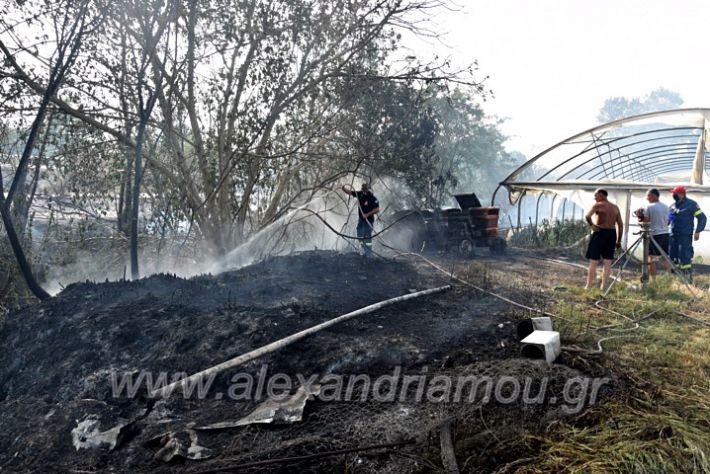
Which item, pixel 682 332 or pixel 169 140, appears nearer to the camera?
pixel 682 332

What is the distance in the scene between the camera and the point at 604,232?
771 cm

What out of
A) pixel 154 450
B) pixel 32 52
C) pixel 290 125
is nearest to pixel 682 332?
pixel 154 450

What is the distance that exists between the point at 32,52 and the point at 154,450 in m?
6.60

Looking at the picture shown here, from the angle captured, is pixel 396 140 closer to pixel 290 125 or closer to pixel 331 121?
pixel 331 121

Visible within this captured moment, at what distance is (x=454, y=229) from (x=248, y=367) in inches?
389

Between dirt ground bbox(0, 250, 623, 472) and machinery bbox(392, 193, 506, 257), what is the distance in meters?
5.58

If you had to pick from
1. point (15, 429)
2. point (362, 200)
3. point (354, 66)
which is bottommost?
point (15, 429)

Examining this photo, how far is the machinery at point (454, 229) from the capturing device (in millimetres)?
13305

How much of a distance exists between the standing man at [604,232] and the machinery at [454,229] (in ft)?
16.9

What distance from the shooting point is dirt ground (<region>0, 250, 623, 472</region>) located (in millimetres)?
3264

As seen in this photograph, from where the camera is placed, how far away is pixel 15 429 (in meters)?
3.98

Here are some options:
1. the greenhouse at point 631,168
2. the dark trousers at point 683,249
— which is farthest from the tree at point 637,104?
the dark trousers at point 683,249

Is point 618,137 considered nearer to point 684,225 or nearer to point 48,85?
point 684,225

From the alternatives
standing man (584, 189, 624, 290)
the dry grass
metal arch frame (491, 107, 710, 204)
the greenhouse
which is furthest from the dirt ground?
metal arch frame (491, 107, 710, 204)
